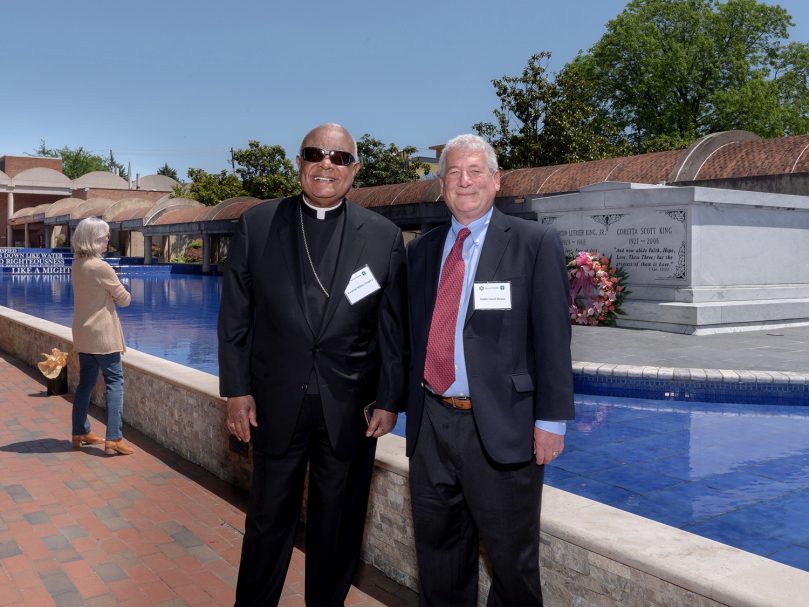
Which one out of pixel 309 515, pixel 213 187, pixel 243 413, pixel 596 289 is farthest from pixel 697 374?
pixel 213 187

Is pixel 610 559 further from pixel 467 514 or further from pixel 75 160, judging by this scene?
pixel 75 160

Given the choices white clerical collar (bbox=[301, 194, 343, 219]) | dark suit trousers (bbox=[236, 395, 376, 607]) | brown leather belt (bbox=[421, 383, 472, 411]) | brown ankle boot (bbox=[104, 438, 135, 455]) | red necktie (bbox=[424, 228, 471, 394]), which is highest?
white clerical collar (bbox=[301, 194, 343, 219])

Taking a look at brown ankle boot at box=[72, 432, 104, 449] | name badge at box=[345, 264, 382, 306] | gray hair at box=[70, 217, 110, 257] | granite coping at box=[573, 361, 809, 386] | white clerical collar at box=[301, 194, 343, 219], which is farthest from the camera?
granite coping at box=[573, 361, 809, 386]

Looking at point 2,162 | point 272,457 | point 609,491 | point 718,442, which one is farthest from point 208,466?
point 2,162

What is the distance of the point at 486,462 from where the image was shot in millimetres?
2547

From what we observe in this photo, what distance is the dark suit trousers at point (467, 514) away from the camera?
255 cm

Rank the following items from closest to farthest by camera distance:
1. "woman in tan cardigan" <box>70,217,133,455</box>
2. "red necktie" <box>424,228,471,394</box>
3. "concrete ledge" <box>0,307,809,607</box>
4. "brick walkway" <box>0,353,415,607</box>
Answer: "concrete ledge" <box>0,307,809,607</box> → "red necktie" <box>424,228,471,394</box> → "brick walkway" <box>0,353,415,607</box> → "woman in tan cardigan" <box>70,217,133,455</box>

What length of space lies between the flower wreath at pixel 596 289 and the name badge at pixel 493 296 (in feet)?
34.2

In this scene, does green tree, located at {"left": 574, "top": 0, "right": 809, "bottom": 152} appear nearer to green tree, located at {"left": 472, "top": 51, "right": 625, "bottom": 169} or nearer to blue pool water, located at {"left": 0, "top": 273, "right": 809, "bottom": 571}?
green tree, located at {"left": 472, "top": 51, "right": 625, "bottom": 169}

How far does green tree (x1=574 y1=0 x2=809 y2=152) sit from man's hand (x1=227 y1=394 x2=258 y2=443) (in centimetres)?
3812

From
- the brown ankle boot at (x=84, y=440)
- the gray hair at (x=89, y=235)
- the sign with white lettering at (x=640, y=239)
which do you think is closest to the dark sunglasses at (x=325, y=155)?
the gray hair at (x=89, y=235)

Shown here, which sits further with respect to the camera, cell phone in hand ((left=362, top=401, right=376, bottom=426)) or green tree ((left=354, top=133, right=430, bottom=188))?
green tree ((left=354, top=133, right=430, bottom=188))

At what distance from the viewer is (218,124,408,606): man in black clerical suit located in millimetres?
2881

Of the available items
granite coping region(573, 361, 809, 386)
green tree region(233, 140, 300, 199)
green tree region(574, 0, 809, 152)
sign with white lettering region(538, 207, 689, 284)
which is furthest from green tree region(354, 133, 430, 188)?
granite coping region(573, 361, 809, 386)
